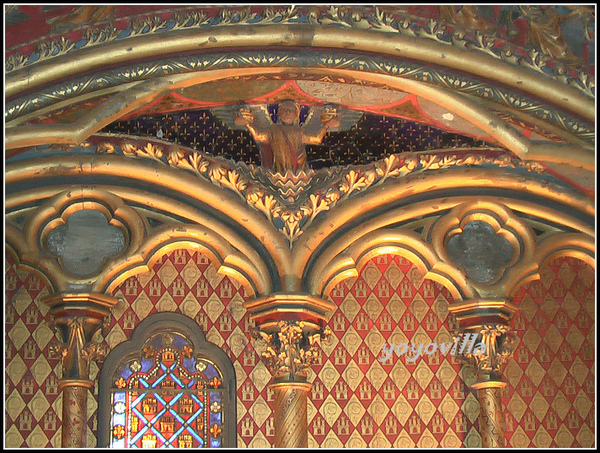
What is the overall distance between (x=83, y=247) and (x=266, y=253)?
1207 millimetres

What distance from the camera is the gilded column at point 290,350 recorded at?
725 cm

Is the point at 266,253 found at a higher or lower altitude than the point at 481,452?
higher

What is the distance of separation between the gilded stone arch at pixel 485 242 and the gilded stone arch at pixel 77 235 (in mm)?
2019

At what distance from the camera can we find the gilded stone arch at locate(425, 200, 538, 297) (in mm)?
7820

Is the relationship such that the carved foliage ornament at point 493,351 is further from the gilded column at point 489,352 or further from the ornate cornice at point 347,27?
the ornate cornice at point 347,27

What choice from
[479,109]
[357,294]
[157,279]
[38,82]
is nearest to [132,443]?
[157,279]

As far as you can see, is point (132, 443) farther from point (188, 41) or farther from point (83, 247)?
point (188, 41)

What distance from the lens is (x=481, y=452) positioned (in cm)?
704

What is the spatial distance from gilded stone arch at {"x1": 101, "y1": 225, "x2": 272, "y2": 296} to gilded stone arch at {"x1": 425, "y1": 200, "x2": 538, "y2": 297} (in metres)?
1.22

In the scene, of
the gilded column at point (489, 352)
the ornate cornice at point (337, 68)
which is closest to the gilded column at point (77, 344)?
the ornate cornice at point (337, 68)

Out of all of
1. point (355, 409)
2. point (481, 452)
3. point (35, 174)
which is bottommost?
point (481, 452)

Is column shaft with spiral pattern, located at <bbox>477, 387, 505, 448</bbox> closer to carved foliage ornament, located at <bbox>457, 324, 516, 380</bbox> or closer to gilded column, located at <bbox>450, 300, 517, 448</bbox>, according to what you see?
gilded column, located at <bbox>450, 300, 517, 448</bbox>

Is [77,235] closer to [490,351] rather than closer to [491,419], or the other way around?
[490,351]

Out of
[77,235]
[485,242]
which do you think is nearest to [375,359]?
[485,242]
